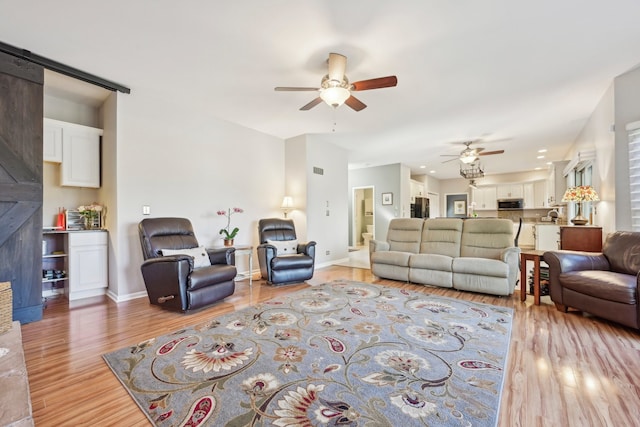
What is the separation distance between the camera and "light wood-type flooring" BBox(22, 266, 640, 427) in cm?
148

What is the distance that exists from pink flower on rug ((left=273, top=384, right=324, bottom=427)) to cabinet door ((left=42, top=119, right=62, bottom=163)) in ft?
13.0

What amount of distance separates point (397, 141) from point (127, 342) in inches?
215

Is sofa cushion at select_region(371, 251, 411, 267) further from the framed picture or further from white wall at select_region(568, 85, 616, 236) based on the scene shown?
the framed picture

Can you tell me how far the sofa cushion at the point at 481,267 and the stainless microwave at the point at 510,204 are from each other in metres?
7.06

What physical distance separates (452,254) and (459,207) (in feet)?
25.1

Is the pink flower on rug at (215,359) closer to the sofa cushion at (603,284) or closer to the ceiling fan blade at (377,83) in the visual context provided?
the ceiling fan blade at (377,83)

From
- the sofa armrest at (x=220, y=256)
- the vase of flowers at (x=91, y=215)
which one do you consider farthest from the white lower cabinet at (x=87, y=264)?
the sofa armrest at (x=220, y=256)

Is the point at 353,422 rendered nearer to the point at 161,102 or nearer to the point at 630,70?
the point at 161,102

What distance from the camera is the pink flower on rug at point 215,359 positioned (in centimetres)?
191

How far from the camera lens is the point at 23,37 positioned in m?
2.51

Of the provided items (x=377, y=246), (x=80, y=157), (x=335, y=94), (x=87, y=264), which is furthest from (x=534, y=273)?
(x=80, y=157)

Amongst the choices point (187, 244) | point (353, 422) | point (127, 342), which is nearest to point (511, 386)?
point (353, 422)

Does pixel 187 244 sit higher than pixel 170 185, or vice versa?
pixel 170 185

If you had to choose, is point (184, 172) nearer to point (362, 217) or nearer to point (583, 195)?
point (583, 195)
